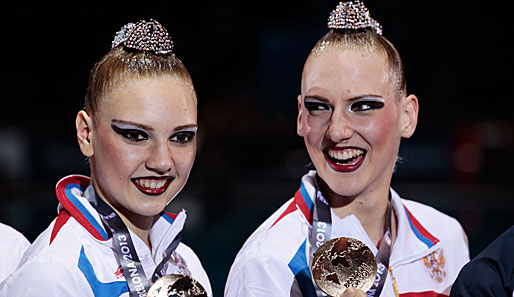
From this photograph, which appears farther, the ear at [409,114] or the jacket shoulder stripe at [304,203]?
the ear at [409,114]

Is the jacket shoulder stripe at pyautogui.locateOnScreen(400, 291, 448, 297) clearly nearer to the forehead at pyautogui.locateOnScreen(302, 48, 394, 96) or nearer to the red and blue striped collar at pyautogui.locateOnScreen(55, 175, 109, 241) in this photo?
the forehead at pyautogui.locateOnScreen(302, 48, 394, 96)

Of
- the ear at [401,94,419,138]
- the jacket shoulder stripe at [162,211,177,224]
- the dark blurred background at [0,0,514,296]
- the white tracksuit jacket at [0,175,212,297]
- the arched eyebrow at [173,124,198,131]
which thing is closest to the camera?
the white tracksuit jacket at [0,175,212,297]

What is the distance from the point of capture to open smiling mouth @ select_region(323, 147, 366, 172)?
8.25 ft

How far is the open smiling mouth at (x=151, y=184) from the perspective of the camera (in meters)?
2.35

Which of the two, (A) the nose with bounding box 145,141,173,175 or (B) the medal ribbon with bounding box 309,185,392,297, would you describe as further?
(B) the medal ribbon with bounding box 309,185,392,297

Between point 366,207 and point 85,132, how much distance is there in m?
1.05

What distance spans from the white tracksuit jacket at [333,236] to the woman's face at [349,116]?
14 centimetres

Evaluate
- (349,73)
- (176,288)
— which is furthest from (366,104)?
(176,288)

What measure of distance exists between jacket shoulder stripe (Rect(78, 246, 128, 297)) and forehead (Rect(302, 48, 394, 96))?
94 centimetres

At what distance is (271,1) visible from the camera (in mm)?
11062

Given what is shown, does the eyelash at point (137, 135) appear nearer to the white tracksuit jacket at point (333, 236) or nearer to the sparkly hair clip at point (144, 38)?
the sparkly hair clip at point (144, 38)

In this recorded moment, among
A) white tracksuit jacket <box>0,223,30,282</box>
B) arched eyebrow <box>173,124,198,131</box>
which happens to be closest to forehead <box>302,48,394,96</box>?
arched eyebrow <box>173,124,198,131</box>

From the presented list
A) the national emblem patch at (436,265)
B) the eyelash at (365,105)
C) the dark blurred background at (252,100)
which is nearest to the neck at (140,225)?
the eyelash at (365,105)

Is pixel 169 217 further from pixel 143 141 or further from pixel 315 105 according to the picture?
pixel 315 105
